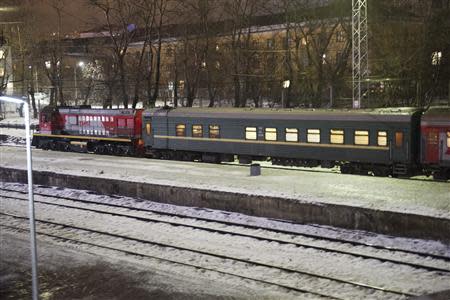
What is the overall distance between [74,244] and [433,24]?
31.2 m

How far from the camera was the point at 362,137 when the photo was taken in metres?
26.2

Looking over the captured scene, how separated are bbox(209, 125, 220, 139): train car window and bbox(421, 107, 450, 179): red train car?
11.0 m

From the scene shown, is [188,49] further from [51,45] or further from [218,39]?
[51,45]

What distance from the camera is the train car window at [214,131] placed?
31.2 meters

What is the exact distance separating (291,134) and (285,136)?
0.34m

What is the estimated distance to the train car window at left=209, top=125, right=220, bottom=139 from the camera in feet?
102

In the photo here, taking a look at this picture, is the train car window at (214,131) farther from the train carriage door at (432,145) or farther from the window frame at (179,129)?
the train carriage door at (432,145)

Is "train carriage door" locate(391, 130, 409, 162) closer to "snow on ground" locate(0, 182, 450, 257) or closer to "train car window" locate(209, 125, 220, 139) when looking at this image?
"snow on ground" locate(0, 182, 450, 257)

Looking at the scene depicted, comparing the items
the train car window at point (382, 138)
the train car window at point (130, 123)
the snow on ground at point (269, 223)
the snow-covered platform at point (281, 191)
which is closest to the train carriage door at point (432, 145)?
the snow-covered platform at point (281, 191)

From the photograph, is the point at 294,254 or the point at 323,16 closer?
the point at 294,254

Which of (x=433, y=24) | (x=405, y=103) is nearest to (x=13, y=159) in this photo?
(x=405, y=103)

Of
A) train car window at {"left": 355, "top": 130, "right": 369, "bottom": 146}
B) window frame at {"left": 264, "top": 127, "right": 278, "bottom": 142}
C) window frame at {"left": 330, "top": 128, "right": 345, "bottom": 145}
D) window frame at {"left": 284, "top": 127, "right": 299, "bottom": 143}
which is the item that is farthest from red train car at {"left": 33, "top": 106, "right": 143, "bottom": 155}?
train car window at {"left": 355, "top": 130, "right": 369, "bottom": 146}

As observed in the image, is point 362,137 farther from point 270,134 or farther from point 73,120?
point 73,120

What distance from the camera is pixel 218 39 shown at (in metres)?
55.4
